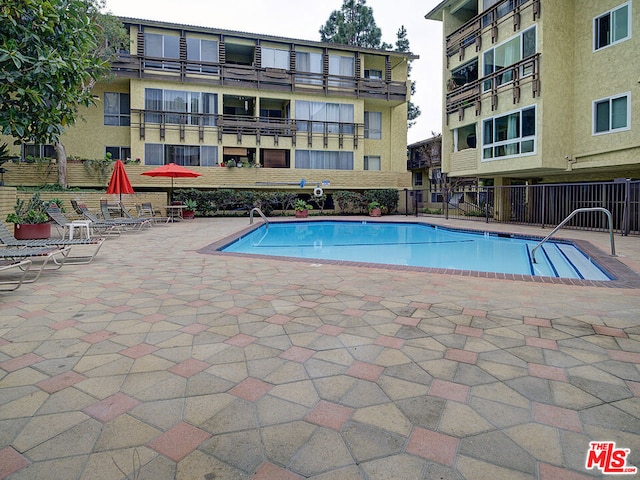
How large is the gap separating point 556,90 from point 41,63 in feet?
51.7

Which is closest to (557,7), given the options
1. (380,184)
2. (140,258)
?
(380,184)

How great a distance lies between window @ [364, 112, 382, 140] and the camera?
25.6 meters

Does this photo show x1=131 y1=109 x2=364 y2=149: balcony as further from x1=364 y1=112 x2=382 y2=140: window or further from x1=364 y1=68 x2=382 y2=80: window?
x1=364 y1=68 x2=382 y2=80: window

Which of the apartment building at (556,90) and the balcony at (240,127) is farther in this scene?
the balcony at (240,127)

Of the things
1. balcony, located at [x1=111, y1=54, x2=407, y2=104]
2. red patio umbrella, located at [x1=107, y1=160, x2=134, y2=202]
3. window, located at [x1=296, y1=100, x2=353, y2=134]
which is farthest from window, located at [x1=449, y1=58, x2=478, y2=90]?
red patio umbrella, located at [x1=107, y1=160, x2=134, y2=202]

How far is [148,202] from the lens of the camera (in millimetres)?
18219

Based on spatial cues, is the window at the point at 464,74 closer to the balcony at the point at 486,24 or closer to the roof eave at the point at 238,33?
the balcony at the point at 486,24

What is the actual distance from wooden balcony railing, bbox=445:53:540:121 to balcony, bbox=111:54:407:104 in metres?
5.28

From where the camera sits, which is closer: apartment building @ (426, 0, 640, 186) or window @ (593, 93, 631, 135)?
window @ (593, 93, 631, 135)

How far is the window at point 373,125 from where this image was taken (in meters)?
25.6

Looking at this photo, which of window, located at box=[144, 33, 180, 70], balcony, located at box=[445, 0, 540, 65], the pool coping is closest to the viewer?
the pool coping

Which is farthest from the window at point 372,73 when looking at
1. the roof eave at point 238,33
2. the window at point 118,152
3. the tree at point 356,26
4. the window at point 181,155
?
the window at point 118,152

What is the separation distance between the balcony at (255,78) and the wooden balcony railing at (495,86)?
17.3ft

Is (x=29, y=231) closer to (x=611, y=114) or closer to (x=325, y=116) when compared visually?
(x=611, y=114)
